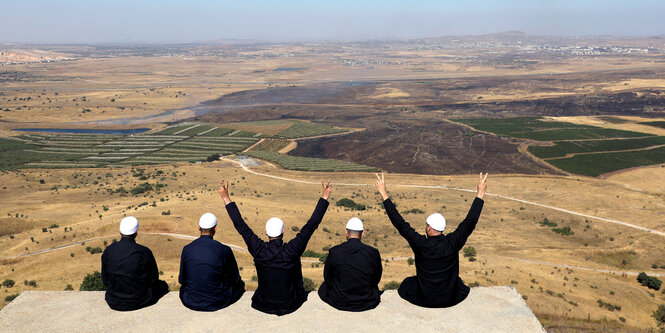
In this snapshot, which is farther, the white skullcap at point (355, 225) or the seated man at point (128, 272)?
the seated man at point (128, 272)

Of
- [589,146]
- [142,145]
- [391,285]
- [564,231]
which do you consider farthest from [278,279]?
[589,146]

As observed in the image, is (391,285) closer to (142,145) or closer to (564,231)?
(564,231)

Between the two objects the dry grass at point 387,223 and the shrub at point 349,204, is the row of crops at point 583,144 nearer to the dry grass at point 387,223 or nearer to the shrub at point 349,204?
the dry grass at point 387,223

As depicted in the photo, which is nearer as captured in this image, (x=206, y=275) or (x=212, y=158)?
(x=206, y=275)

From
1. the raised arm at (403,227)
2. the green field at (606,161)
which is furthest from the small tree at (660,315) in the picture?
the green field at (606,161)

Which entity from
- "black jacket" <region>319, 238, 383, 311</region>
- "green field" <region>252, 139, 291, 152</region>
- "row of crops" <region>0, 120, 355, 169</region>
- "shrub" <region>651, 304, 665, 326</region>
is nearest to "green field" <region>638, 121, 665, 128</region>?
"row of crops" <region>0, 120, 355, 169</region>

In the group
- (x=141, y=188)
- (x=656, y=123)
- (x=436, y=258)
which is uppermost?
(x=436, y=258)
